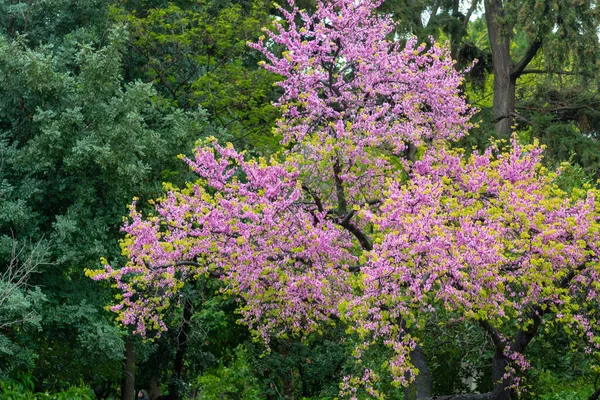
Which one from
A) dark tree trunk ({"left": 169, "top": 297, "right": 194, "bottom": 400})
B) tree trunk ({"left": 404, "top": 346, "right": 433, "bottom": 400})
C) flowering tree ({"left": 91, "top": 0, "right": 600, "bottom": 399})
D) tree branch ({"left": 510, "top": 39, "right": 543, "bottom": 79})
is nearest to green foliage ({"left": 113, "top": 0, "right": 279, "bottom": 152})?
dark tree trunk ({"left": 169, "top": 297, "right": 194, "bottom": 400})

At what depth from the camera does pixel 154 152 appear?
16.8 meters

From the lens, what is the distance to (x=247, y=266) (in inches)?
494

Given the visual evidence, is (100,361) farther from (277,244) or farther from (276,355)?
(277,244)

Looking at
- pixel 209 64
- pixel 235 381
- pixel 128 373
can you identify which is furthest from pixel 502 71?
pixel 128 373

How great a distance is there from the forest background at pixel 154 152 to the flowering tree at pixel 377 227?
6.12 feet

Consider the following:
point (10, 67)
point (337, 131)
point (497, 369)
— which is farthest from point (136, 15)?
point (497, 369)

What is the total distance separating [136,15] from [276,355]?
10192 millimetres

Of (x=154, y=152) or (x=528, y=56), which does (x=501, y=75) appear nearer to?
(x=528, y=56)

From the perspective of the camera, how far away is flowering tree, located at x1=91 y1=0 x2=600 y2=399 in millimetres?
10766

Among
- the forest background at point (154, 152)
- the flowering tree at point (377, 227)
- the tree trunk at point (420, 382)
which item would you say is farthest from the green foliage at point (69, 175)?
the tree trunk at point (420, 382)

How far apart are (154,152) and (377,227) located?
A: 683cm

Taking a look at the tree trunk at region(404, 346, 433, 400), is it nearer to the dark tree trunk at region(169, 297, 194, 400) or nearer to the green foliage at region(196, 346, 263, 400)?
the green foliage at region(196, 346, 263, 400)

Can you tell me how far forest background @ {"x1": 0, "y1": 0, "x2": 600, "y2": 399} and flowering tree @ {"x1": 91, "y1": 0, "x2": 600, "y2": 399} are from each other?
6.12ft

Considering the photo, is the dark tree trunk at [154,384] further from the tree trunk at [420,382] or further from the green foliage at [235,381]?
the tree trunk at [420,382]
